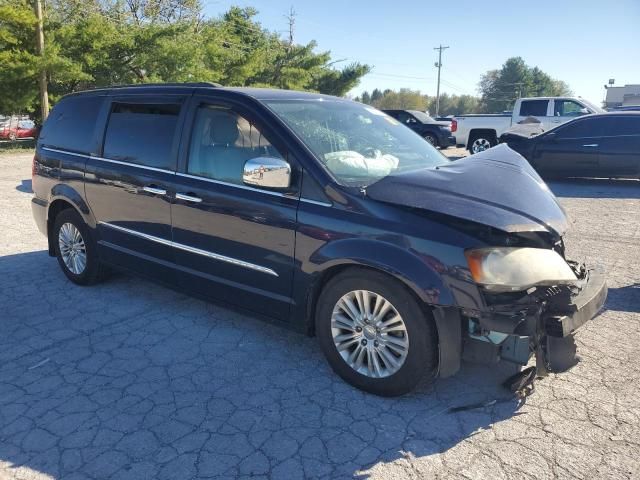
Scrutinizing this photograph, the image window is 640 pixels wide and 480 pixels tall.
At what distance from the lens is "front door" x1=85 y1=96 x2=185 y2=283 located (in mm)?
3957

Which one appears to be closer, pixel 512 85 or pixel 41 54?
pixel 41 54

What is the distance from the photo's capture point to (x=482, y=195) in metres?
2.95

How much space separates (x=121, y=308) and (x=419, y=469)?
306 cm

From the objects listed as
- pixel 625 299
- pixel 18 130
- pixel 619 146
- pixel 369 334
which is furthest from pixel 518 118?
pixel 18 130

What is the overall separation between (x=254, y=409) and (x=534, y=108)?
1628 centimetres

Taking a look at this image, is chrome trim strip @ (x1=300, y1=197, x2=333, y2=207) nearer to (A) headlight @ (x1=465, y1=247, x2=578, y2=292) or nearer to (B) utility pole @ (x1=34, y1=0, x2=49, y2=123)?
(A) headlight @ (x1=465, y1=247, x2=578, y2=292)

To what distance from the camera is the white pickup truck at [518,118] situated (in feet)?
52.2

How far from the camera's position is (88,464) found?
8.20 ft

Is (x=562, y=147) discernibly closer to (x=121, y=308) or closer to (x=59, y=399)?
(x=121, y=308)

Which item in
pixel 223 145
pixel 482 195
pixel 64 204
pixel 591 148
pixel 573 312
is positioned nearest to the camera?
pixel 573 312

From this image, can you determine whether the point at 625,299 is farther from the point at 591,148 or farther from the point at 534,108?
the point at 534,108

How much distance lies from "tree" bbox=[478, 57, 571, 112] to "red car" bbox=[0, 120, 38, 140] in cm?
9571

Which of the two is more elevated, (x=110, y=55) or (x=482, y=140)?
(x=110, y=55)

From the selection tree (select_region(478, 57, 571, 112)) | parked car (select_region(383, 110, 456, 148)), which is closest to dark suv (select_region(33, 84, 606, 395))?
parked car (select_region(383, 110, 456, 148))
